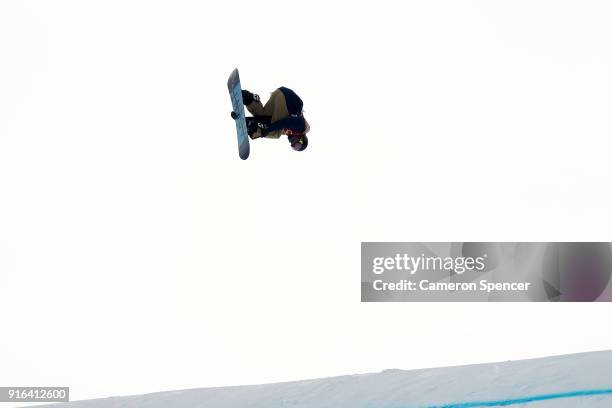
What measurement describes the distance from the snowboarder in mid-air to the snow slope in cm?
307

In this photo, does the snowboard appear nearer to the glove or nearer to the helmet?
the glove

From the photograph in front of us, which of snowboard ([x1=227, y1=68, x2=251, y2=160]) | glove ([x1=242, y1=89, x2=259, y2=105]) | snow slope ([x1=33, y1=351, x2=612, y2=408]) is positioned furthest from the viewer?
glove ([x1=242, y1=89, x2=259, y2=105])

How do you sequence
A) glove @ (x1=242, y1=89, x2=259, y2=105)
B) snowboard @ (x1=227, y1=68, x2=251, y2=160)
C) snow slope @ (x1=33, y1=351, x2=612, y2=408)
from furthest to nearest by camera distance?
glove @ (x1=242, y1=89, x2=259, y2=105) < snowboard @ (x1=227, y1=68, x2=251, y2=160) < snow slope @ (x1=33, y1=351, x2=612, y2=408)

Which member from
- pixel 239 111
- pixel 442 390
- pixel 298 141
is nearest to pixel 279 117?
pixel 298 141

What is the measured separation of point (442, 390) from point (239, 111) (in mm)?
4230

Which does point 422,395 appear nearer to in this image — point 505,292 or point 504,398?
point 504,398

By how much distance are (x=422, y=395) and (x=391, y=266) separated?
6.65 m

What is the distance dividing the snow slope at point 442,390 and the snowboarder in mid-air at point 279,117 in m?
3.07

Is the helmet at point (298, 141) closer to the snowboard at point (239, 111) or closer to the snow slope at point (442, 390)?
the snowboard at point (239, 111)

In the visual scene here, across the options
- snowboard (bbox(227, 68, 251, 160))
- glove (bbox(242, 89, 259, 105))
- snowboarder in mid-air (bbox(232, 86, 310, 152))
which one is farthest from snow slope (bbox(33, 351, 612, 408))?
glove (bbox(242, 89, 259, 105))

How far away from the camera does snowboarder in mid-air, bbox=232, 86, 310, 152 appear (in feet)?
33.2

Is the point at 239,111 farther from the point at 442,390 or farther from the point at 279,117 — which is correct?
the point at 442,390

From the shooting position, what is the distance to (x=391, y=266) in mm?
14664

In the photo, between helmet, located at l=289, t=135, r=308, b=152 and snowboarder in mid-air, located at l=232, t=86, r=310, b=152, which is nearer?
snowboarder in mid-air, located at l=232, t=86, r=310, b=152
